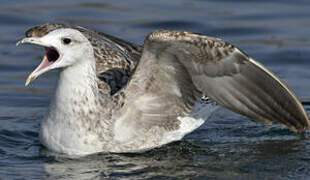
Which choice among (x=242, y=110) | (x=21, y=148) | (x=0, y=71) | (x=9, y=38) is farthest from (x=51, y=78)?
(x=242, y=110)

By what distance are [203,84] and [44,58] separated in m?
1.53

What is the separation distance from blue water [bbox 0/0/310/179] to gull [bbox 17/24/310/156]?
0.60 feet

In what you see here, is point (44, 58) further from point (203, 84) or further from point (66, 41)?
point (203, 84)

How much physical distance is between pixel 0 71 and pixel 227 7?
4161mm

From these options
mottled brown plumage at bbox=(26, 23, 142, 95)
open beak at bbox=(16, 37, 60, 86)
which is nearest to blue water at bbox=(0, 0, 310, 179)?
mottled brown plumage at bbox=(26, 23, 142, 95)

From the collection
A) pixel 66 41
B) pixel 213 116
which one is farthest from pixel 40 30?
pixel 213 116

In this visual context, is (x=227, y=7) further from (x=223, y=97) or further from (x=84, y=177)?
(x=84, y=177)

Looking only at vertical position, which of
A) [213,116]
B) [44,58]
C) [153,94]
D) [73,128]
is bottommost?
[213,116]

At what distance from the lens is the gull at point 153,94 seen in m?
8.19

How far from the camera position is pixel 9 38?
13.5 m

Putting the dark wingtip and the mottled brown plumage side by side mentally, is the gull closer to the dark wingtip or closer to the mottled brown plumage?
the mottled brown plumage

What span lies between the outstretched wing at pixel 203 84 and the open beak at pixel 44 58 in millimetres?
781

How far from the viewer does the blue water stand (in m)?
8.42

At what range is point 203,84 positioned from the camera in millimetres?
8680
